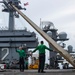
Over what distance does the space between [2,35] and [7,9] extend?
8445mm

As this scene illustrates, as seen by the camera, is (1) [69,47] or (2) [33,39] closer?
(1) [69,47]

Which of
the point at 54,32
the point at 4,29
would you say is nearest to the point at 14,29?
the point at 4,29

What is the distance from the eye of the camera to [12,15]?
87375 millimetres

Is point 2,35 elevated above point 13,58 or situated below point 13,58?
above

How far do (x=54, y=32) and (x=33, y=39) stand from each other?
8.81 metres

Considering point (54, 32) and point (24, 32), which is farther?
point (24, 32)

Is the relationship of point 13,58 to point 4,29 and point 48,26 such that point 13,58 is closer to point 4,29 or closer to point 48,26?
point 4,29

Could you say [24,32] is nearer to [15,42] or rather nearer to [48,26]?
[15,42]

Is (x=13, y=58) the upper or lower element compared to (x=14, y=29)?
lower

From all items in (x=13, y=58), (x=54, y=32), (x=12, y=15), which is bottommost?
(x=13, y=58)

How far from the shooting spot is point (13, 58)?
79812mm

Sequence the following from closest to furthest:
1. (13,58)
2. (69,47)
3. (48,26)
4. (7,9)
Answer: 1. (48,26)
2. (69,47)
3. (13,58)
4. (7,9)

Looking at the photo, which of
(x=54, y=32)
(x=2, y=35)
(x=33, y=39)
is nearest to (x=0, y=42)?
(x=2, y=35)

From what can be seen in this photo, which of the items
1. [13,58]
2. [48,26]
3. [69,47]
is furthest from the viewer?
[13,58]
